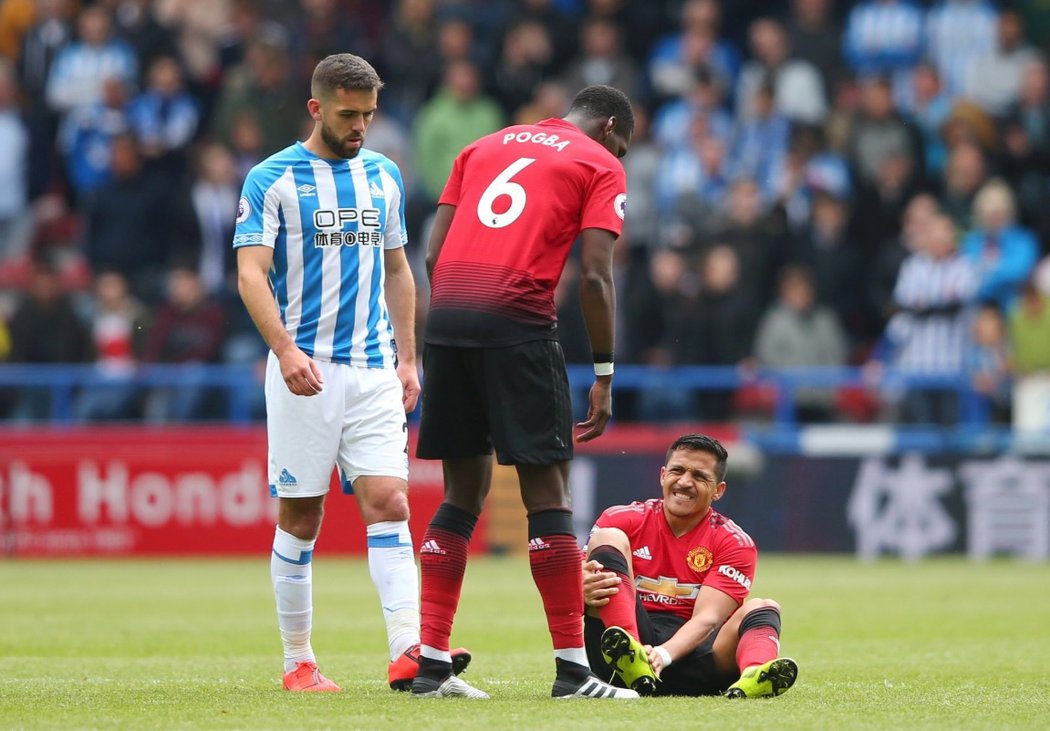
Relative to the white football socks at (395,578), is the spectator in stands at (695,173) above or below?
above

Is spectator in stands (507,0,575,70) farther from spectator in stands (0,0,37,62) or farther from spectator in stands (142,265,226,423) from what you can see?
spectator in stands (0,0,37,62)

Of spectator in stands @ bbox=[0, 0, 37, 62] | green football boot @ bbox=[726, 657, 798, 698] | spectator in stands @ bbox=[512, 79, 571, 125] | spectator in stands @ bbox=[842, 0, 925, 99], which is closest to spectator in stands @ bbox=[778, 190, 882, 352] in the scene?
spectator in stands @ bbox=[842, 0, 925, 99]

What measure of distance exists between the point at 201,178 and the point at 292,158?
12033 millimetres

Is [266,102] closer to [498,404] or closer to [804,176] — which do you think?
[804,176]

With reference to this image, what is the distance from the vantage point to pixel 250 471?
16984 millimetres

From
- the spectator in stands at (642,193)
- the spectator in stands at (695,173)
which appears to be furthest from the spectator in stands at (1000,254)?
the spectator in stands at (642,193)

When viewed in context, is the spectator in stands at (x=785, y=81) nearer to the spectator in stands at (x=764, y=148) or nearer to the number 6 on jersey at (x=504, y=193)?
the spectator in stands at (x=764, y=148)

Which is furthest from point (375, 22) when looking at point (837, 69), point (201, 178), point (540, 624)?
point (540, 624)

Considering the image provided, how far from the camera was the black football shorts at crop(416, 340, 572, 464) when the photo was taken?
21.9 ft

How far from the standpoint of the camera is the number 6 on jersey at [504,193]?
6.79 metres

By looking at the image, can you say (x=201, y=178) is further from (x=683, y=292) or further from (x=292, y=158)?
(x=292, y=158)

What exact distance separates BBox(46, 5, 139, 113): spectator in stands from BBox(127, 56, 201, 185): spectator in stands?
1.15 ft

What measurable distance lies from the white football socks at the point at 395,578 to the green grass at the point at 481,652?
0.26 m

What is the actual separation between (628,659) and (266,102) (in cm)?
1391
